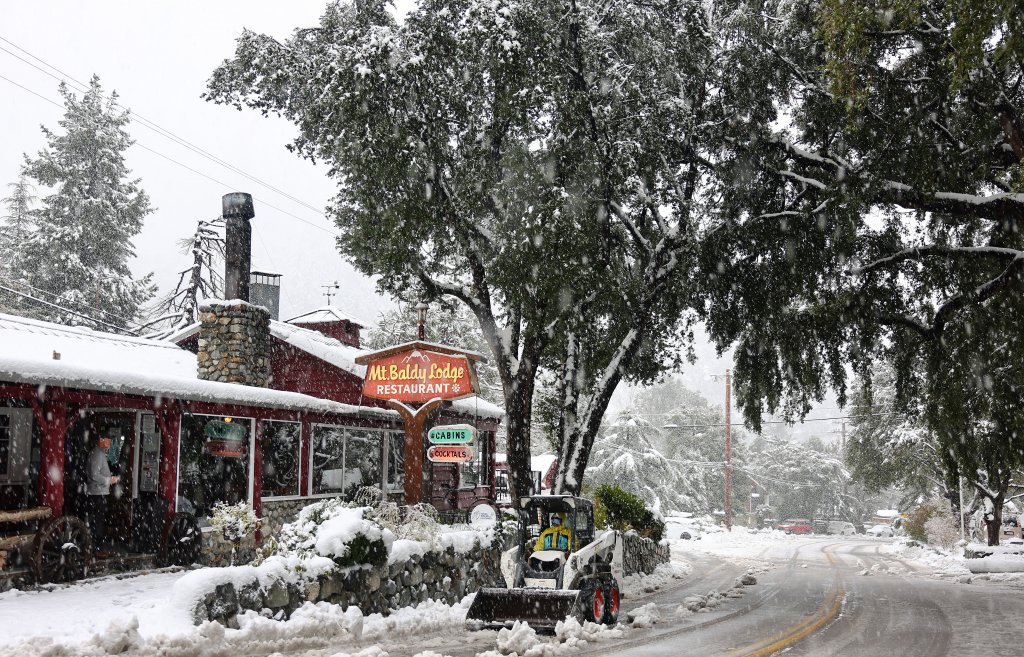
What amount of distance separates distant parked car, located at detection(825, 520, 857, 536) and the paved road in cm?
4083

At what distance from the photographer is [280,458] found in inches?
776

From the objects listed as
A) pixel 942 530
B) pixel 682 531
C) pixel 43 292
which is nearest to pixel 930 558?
pixel 942 530

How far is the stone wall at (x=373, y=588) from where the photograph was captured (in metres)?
8.93

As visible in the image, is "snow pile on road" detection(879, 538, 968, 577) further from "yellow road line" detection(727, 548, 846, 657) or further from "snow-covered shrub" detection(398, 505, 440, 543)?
"snow-covered shrub" detection(398, 505, 440, 543)

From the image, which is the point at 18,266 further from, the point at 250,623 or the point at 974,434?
the point at 974,434

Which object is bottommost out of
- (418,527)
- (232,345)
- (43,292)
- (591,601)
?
(591,601)

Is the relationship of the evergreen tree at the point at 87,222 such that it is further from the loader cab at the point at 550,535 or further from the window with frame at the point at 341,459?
the loader cab at the point at 550,535

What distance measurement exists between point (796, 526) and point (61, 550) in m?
56.4

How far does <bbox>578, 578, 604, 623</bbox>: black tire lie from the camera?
11.0 metres

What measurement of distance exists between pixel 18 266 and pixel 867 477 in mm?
41095

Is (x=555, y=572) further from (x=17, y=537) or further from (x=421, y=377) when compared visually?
(x=17, y=537)

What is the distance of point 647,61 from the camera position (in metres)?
16.0

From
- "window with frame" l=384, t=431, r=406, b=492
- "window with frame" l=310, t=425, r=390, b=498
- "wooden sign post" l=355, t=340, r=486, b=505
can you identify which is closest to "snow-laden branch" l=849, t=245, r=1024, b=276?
"wooden sign post" l=355, t=340, r=486, b=505

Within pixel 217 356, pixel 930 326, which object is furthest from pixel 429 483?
pixel 930 326
